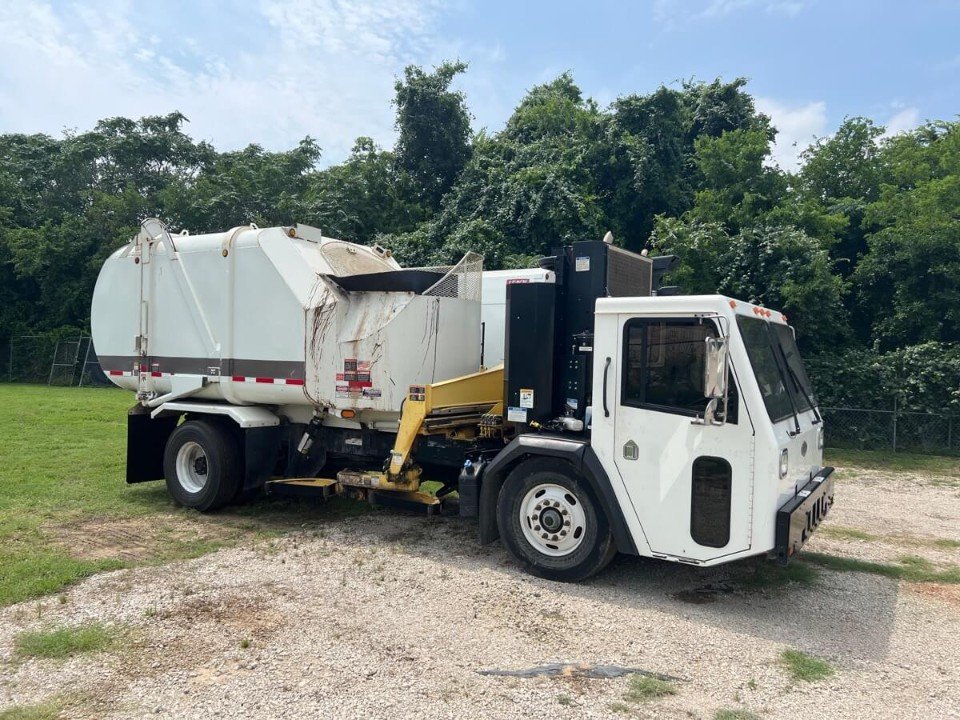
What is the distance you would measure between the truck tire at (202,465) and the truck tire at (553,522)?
3379 millimetres

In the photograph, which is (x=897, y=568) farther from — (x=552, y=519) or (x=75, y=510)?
(x=75, y=510)

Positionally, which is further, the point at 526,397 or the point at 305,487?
the point at 305,487

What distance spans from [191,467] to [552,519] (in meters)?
4.62

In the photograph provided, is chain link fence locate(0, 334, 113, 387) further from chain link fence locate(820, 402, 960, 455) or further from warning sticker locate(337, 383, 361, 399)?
chain link fence locate(820, 402, 960, 455)

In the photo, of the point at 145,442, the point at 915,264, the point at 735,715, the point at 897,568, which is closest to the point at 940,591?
the point at 897,568

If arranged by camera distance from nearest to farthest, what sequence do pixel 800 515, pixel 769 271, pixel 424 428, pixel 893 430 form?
pixel 800 515
pixel 424 428
pixel 893 430
pixel 769 271

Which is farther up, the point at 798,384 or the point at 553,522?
the point at 798,384

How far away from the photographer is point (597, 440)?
17.9 ft

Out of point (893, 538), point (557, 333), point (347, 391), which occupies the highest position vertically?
point (557, 333)

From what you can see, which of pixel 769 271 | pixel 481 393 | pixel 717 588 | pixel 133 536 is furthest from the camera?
pixel 769 271

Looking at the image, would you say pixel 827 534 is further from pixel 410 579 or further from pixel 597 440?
pixel 410 579

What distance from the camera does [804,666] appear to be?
4.29 meters

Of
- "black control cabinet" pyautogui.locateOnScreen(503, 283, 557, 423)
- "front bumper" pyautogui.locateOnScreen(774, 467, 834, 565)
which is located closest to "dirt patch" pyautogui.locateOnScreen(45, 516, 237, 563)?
"black control cabinet" pyautogui.locateOnScreen(503, 283, 557, 423)

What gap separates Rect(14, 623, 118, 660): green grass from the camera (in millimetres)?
4277
